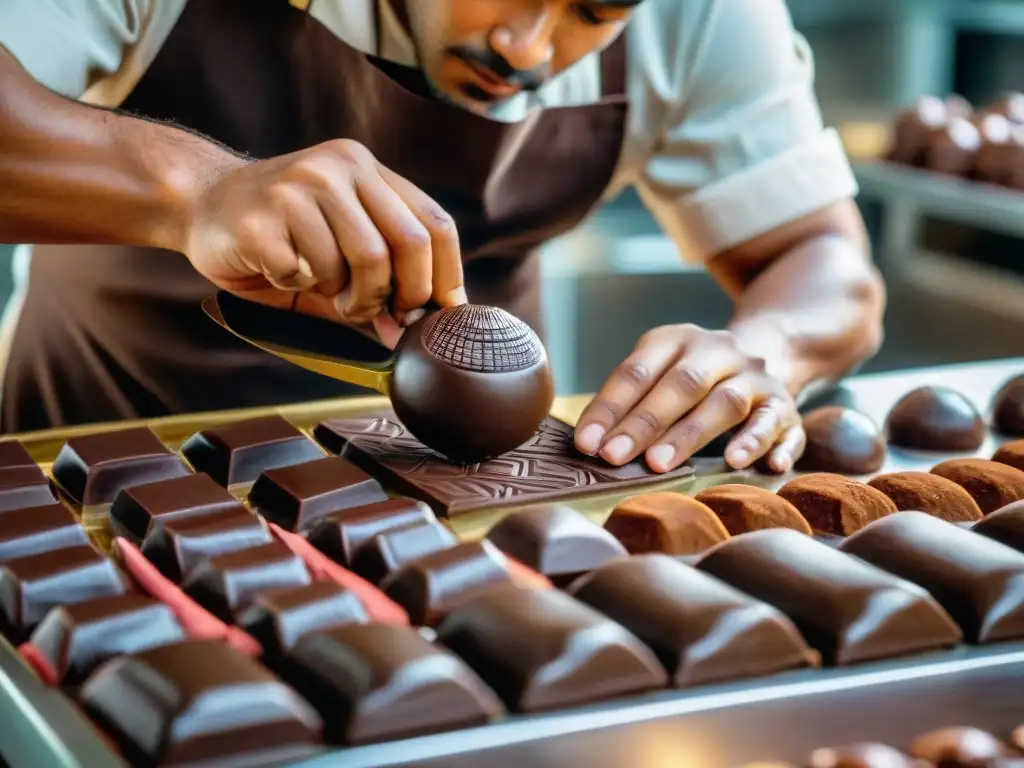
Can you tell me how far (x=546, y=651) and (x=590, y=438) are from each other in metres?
0.58

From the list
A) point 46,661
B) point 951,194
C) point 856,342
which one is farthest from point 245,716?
point 951,194

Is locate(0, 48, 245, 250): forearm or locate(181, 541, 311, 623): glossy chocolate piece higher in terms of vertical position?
locate(0, 48, 245, 250): forearm

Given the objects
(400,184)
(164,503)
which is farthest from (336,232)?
(164,503)

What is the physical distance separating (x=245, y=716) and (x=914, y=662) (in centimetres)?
42

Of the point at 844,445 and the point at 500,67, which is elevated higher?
the point at 500,67

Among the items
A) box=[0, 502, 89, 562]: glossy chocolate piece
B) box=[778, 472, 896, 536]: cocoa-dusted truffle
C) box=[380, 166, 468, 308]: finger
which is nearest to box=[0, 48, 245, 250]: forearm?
box=[380, 166, 468, 308]: finger

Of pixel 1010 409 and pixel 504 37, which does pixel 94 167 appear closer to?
pixel 504 37

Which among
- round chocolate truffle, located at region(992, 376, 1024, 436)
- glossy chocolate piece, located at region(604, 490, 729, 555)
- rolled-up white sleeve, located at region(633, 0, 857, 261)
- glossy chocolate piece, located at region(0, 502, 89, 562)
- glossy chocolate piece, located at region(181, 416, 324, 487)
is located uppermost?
rolled-up white sleeve, located at region(633, 0, 857, 261)

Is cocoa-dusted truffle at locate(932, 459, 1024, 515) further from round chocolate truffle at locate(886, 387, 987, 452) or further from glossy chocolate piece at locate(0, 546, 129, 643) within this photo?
glossy chocolate piece at locate(0, 546, 129, 643)

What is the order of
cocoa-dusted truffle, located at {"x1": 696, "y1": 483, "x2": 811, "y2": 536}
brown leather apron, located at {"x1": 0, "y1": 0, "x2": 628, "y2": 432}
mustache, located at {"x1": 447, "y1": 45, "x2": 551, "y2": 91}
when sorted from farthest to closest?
brown leather apron, located at {"x1": 0, "y1": 0, "x2": 628, "y2": 432} → mustache, located at {"x1": 447, "y1": 45, "x2": 551, "y2": 91} → cocoa-dusted truffle, located at {"x1": 696, "y1": 483, "x2": 811, "y2": 536}

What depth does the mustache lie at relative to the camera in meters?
1.57

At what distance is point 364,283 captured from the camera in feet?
4.21

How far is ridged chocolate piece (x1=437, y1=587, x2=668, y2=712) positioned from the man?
0.50 meters

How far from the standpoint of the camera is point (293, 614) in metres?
0.83
